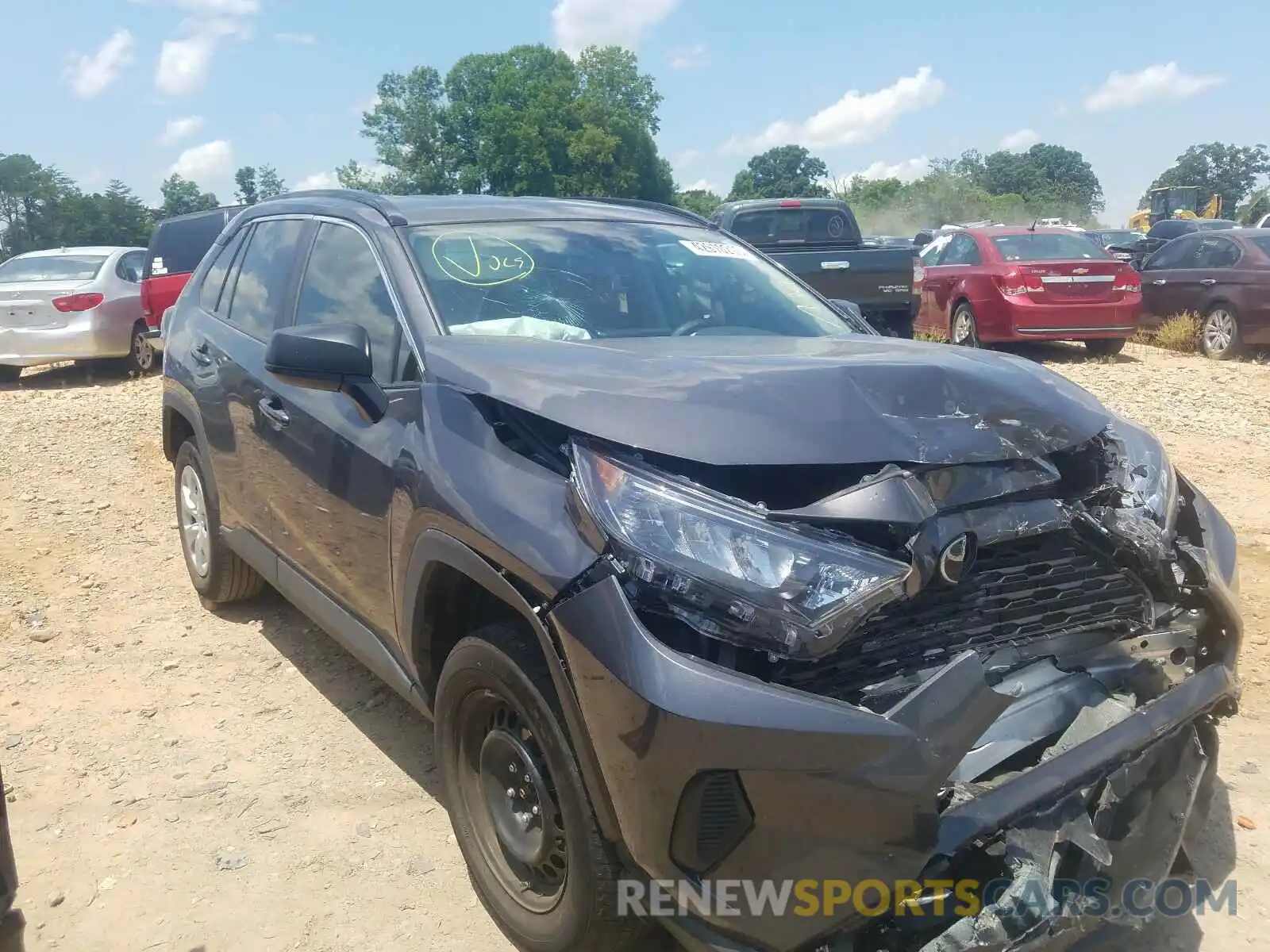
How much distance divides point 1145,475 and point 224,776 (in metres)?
3.02

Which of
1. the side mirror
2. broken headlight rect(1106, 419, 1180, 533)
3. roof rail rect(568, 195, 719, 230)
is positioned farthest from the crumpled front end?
roof rail rect(568, 195, 719, 230)

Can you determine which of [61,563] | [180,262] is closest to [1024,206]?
[180,262]

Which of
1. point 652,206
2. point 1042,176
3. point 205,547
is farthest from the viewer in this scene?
point 1042,176

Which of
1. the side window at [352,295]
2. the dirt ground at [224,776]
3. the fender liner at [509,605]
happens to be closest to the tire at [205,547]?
the dirt ground at [224,776]

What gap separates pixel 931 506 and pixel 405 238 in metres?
1.95

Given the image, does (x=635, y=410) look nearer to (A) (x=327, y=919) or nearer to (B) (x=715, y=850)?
(B) (x=715, y=850)

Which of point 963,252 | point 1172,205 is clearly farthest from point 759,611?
point 1172,205

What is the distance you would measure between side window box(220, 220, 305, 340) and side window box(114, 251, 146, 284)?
29.9 ft

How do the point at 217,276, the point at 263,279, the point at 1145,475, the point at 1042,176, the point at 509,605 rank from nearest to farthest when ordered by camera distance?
the point at 509,605, the point at 1145,475, the point at 263,279, the point at 217,276, the point at 1042,176

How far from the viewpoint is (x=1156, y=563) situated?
2373mm

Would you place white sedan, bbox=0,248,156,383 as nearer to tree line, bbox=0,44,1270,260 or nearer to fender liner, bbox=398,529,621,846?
fender liner, bbox=398,529,621,846

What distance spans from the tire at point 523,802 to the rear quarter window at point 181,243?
34.3ft

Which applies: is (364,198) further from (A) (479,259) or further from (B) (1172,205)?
(B) (1172,205)

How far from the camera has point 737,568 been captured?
6.32ft
